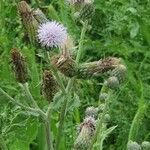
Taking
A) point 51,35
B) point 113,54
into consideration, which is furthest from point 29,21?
point 113,54

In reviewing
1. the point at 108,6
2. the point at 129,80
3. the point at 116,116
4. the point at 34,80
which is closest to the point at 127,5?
the point at 108,6

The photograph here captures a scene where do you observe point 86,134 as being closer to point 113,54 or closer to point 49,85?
point 49,85

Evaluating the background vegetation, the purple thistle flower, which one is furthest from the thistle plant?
the background vegetation

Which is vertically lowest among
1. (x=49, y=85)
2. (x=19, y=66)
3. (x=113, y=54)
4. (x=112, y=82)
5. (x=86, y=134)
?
(x=113, y=54)

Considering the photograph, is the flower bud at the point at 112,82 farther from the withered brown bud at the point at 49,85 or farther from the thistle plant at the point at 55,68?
the withered brown bud at the point at 49,85

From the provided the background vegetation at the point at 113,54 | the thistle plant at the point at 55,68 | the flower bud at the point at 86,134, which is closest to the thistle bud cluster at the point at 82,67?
the thistle plant at the point at 55,68

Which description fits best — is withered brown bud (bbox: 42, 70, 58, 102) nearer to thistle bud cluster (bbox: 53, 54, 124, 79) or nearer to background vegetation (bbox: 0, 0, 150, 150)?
thistle bud cluster (bbox: 53, 54, 124, 79)
